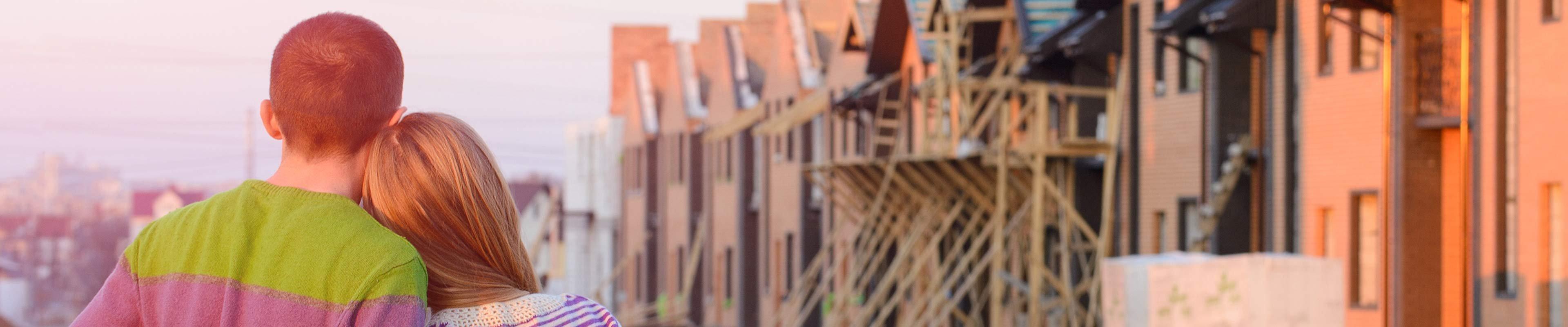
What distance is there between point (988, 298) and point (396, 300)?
21367 mm

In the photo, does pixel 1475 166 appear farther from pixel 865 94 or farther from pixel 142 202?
pixel 142 202

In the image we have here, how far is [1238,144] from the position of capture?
53.8ft

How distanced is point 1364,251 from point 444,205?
13.7 meters

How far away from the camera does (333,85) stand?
2.70 metres

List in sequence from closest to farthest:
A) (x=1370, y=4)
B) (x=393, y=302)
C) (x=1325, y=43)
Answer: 1. (x=393, y=302)
2. (x=1370, y=4)
3. (x=1325, y=43)

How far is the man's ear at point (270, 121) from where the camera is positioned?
280cm

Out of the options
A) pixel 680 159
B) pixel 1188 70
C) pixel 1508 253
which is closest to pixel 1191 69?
pixel 1188 70

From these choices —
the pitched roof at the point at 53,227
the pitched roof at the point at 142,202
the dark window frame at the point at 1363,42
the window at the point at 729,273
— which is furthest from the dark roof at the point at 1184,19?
the pitched roof at the point at 142,202

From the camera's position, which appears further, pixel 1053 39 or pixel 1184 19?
pixel 1053 39

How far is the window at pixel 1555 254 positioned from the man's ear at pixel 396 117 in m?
11.0

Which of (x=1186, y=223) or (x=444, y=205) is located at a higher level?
(x=444, y=205)

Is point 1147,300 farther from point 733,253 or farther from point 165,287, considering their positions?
point 733,253

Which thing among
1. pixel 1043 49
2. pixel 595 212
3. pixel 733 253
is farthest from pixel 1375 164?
pixel 595 212

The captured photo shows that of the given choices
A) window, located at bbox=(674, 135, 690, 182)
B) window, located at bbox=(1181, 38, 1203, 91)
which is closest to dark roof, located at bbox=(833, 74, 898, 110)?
window, located at bbox=(1181, 38, 1203, 91)
